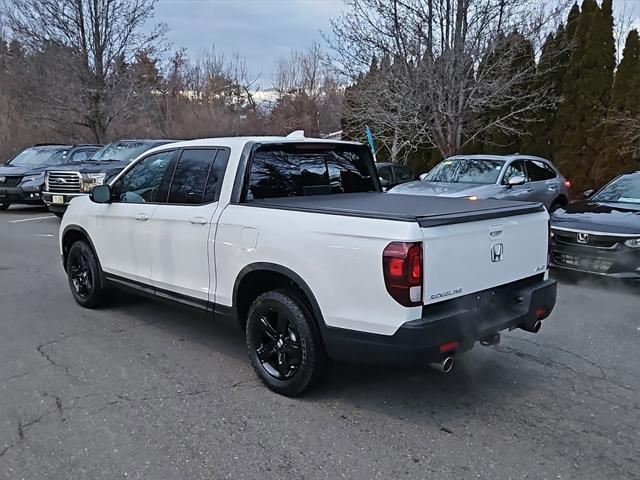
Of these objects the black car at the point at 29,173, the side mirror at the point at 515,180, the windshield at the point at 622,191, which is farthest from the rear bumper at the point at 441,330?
the black car at the point at 29,173

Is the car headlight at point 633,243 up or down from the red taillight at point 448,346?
up

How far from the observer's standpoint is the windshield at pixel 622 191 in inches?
317

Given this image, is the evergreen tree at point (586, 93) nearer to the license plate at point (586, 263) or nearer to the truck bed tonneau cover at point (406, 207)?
the license plate at point (586, 263)

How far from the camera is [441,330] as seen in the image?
10.9 feet

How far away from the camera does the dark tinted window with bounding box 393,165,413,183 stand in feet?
53.6

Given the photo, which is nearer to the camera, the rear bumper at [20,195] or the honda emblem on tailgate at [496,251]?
the honda emblem on tailgate at [496,251]

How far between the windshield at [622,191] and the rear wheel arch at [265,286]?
20.0 ft

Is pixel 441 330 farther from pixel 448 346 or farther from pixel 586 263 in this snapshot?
pixel 586 263

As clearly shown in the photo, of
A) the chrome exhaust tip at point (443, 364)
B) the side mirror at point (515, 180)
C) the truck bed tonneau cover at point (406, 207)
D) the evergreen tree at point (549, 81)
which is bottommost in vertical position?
Result: the chrome exhaust tip at point (443, 364)

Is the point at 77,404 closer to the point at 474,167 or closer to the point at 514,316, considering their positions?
the point at 514,316

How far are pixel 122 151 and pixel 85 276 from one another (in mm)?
8723

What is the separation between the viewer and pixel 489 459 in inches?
123

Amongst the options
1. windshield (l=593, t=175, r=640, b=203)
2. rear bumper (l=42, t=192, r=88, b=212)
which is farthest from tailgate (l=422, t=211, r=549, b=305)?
rear bumper (l=42, t=192, r=88, b=212)

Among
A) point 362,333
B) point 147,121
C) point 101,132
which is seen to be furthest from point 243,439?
point 147,121
